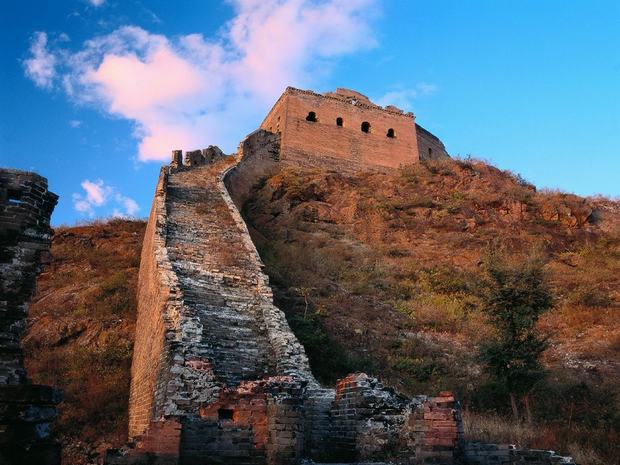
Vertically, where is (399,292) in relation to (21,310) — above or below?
above

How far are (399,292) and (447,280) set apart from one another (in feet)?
6.77

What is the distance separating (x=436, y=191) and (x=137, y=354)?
60.1 feet

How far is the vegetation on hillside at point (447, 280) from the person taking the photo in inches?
444

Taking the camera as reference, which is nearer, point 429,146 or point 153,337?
point 153,337

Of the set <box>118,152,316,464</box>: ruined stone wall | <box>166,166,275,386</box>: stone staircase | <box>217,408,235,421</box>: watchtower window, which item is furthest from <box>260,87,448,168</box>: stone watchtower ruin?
<box>217,408,235,421</box>: watchtower window

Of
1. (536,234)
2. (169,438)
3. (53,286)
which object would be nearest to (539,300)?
(169,438)

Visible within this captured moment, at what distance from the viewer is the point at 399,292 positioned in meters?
18.0

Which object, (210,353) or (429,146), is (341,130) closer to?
(429,146)

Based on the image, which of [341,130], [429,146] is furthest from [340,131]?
[429,146]

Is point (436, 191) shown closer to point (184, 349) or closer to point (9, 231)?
point (184, 349)

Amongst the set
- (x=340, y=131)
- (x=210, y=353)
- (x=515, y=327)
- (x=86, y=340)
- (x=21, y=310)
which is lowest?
(x=210, y=353)

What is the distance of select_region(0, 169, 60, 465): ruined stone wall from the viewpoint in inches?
195

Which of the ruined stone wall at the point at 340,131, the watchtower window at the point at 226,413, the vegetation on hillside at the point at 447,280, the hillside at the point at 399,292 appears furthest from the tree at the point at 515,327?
the ruined stone wall at the point at 340,131

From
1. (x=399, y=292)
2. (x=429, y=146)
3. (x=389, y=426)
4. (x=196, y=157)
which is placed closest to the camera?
(x=389, y=426)
